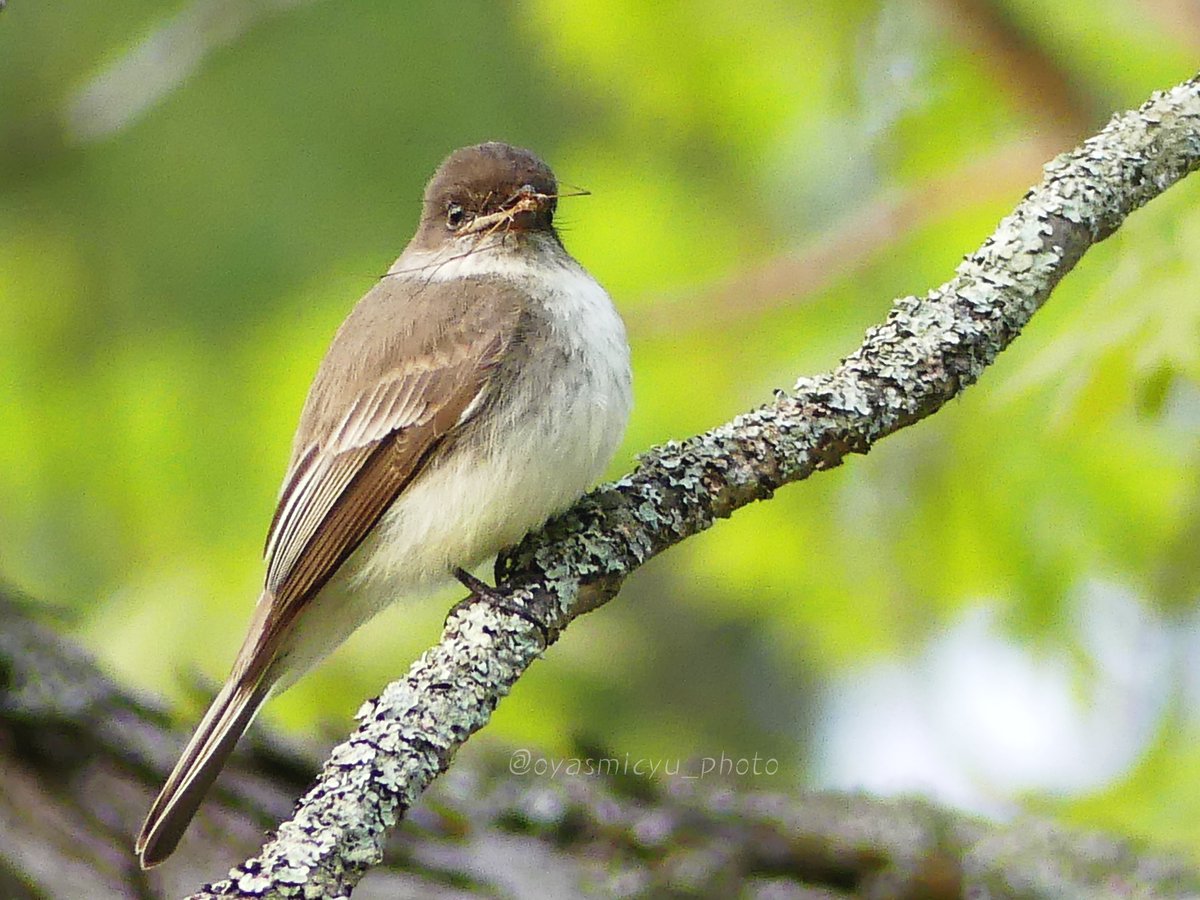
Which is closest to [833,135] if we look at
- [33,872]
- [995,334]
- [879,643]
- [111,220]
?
[879,643]

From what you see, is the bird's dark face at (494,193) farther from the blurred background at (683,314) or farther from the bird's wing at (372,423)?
the blurred background at (683,314)

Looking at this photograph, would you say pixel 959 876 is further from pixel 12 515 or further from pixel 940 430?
pixel 12 515

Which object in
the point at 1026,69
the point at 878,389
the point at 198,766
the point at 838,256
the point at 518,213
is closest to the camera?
the point at 878,389

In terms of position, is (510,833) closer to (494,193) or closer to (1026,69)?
(494,193)

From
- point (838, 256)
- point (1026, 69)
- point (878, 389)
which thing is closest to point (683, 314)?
point (838, 256)

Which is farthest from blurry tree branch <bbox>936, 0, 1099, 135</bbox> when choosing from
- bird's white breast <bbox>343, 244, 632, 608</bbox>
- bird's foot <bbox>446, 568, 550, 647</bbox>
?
bird's foot <bbox>446, 568, 550, 647</bbox>
